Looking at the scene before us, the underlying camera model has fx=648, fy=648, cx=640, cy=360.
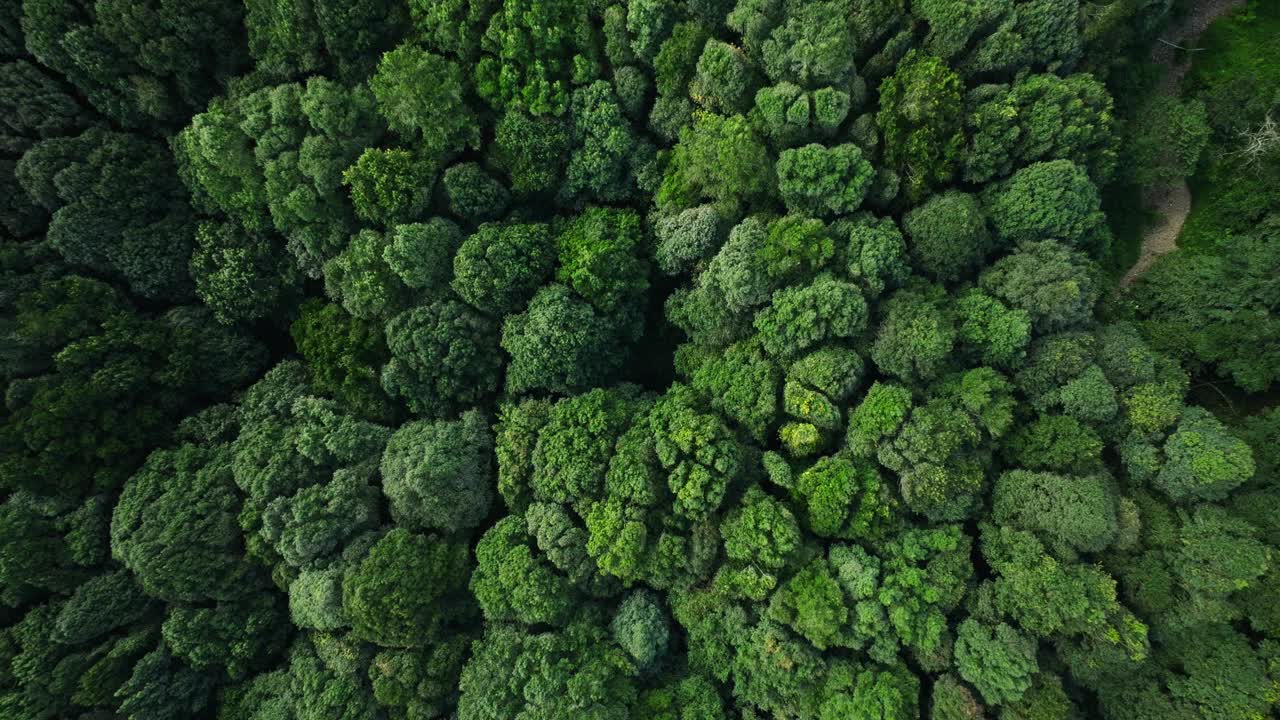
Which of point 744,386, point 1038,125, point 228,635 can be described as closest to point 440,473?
point 228,635

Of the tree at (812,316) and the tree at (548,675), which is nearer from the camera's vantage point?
the tree at (548,675)

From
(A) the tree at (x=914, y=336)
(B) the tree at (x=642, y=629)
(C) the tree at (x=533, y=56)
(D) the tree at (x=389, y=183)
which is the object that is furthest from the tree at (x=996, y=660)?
(D) the tree at (x=389, y=183)

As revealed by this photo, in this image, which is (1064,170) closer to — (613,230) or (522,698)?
(613,230)

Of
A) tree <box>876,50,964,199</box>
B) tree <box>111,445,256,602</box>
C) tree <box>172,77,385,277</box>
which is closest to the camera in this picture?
tree <box>876,50,964,199</box>

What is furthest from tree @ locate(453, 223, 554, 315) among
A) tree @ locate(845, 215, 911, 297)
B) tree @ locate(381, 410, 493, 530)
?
tree @ locate(845, 215, 911, 297)

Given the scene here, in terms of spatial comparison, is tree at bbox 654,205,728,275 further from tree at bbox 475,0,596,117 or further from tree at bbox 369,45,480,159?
tree at bbox 369,45,480,159

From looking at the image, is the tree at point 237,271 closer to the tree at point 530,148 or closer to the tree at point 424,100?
the tree at point 424,100

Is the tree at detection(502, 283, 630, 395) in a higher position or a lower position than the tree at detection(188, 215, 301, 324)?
lower
